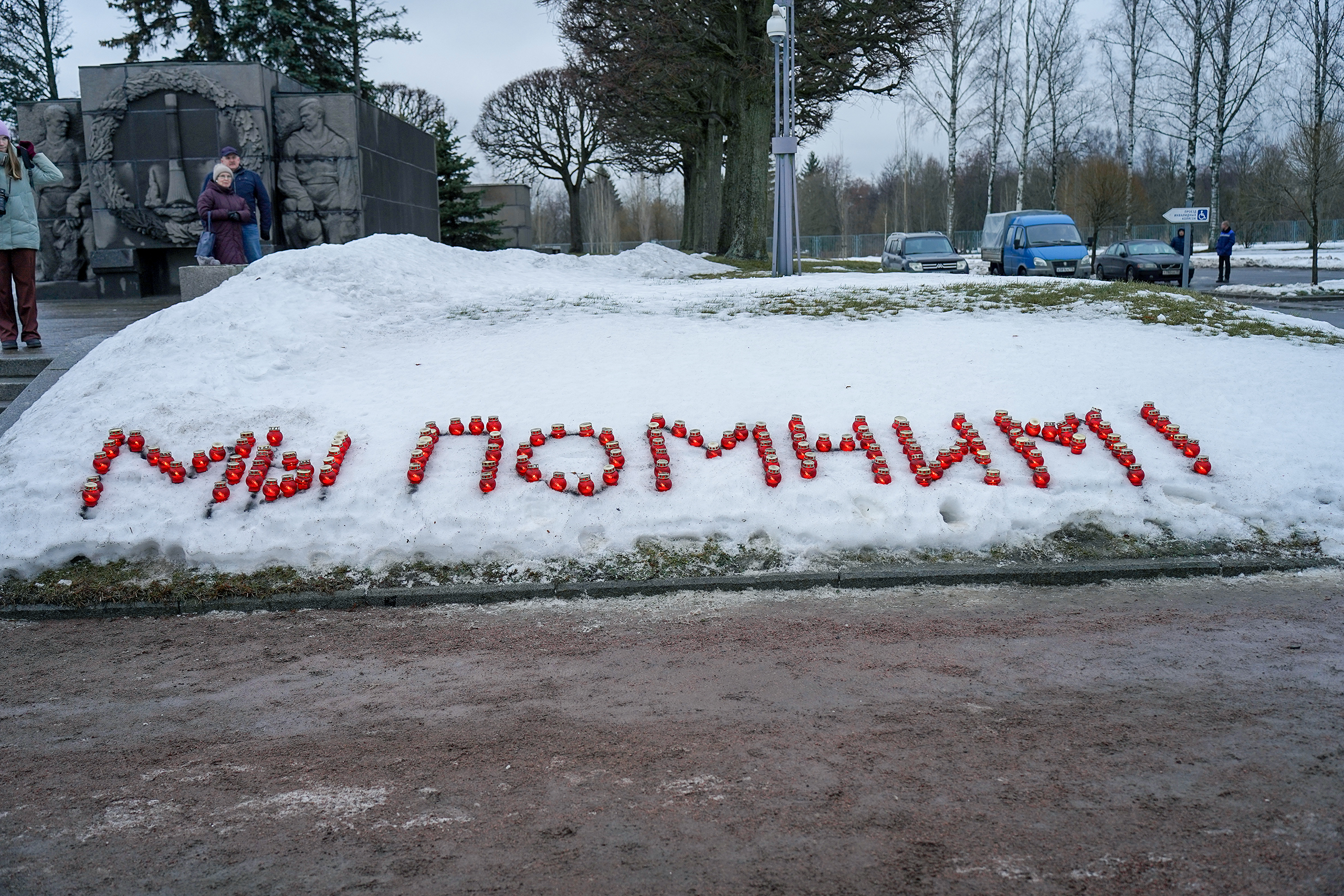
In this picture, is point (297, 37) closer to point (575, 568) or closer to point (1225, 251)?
point (1225, 251)

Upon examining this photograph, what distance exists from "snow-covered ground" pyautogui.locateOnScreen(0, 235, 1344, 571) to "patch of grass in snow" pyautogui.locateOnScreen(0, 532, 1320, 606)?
104 millimetres

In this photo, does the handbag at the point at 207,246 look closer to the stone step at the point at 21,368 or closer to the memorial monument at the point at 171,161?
the stone step at the point at 21,368

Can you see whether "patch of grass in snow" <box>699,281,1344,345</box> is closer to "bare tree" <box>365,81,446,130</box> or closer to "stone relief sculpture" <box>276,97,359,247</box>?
"stone relief sculpture" <box>276,97,359,247</box>

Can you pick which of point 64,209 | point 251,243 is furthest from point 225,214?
point 64,209

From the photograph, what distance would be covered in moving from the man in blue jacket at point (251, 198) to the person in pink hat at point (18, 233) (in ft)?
7.35

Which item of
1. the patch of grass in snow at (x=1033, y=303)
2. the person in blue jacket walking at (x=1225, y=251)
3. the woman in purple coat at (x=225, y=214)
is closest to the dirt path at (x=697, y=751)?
the patch of grass in snow at (x=1033, y=303)

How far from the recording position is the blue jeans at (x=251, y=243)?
1313 cm

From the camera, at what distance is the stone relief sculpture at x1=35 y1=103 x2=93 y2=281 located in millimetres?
21547

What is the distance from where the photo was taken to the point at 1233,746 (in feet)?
13.0

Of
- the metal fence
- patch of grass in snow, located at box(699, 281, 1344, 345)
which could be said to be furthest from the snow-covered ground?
the metal fence

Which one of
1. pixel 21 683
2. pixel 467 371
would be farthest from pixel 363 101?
pixel 21 683

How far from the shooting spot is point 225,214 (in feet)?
41.1

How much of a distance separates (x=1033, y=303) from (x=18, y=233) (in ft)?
34.3

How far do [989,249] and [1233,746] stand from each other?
27.9 metres
